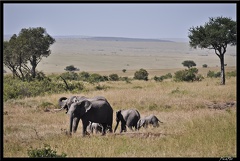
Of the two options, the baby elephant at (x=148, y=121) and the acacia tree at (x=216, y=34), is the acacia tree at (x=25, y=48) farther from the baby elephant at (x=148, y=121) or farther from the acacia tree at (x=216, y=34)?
the baby elephant at (x=148, y=121)

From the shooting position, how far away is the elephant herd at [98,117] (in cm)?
1393

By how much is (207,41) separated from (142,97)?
508 inches

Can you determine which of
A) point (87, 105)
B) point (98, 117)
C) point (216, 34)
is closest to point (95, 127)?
point (98, 117)

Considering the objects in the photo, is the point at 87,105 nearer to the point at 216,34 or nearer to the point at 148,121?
the point at 148,121

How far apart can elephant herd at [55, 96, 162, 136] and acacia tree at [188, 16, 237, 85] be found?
64.1 ft

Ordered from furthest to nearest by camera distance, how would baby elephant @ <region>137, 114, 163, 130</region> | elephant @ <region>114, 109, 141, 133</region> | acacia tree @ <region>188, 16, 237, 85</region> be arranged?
1. acacia tree @ <region>188, 16, 237, 85</region>
2. elephant @ <region>114, 109, 141, 133</region>
3. baby elephant @ <region>137, 114, 163, 130</region>

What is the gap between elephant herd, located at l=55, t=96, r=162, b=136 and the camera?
45.7 feet

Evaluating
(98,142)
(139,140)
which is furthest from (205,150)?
(98,142)

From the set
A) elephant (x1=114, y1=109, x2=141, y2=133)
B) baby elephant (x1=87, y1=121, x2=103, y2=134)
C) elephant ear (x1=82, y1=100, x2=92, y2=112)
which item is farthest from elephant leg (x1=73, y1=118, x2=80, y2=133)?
elephant (x1=114, y1=109, x2=141, y2=133)

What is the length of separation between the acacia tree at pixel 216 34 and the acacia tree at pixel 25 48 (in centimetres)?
1352

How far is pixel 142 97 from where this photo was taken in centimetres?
2373

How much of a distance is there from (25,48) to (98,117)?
74.0 feet

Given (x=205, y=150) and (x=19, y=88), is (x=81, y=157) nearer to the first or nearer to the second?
(x=205, y=150)

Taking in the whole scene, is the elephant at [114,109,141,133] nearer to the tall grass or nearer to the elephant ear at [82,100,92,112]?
the tall grass
